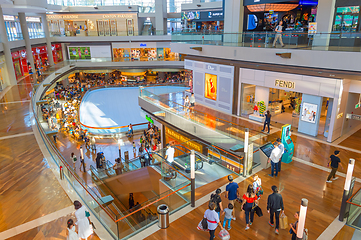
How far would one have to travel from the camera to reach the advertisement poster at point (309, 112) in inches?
444

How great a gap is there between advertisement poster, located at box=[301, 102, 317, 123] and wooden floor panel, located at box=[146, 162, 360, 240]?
339cm

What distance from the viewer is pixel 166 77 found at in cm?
3762

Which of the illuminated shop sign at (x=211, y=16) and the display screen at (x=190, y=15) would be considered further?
the display screen at (x=190, y=15)

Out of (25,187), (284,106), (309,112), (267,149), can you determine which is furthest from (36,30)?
(267,149)

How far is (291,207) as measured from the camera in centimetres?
668

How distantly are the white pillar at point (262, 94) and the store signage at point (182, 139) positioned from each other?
4.47 m

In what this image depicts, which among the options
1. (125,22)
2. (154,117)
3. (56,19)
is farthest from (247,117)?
(56,19)

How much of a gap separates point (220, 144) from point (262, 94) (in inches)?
167

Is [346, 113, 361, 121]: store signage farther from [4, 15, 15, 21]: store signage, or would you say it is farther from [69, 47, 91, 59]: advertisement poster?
[69, 47, 91, 59]: advertisement poster

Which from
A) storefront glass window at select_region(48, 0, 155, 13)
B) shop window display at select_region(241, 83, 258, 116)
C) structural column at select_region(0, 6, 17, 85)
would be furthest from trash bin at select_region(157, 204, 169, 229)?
storefront glass window at select_region(48, 0, 155, 13)

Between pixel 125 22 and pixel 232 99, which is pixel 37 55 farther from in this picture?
pixel 232 99

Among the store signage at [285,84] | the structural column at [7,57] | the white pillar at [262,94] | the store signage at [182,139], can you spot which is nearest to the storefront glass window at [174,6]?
the structural column at [7,57]

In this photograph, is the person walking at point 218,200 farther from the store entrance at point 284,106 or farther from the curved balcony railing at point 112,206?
the store entrance at point 284,106

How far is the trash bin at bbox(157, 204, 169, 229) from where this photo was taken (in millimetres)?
5913
